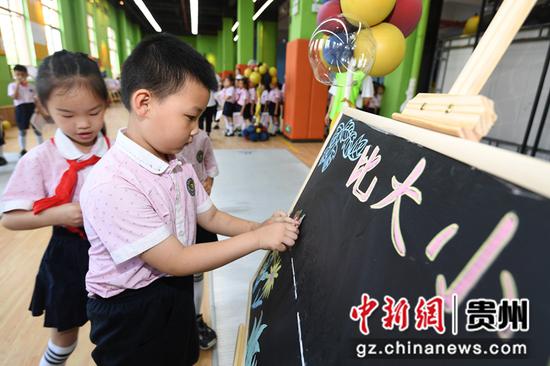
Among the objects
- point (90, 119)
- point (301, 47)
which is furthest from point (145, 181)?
point (301, 47)

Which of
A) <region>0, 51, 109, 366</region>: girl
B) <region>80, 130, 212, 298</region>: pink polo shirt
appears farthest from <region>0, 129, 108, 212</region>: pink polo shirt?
<region>80, 130, 212, 298</region>: pink polo shirt

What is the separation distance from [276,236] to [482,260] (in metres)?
0.44

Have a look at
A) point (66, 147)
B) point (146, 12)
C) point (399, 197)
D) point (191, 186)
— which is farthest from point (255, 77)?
point (146, 12)

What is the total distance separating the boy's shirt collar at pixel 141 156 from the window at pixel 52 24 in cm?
1030

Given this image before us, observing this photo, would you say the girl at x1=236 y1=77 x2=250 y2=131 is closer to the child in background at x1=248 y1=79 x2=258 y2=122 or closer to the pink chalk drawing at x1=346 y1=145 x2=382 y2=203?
the child in background at x1=248 y1=79 x2=258 y2=122

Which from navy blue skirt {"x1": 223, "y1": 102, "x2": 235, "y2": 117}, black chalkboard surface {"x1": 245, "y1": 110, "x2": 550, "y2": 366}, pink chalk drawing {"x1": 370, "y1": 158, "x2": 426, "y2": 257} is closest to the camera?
black chalkboard surface {"x1": 245, "y1": 110, "x2": 550, "y2": 366}

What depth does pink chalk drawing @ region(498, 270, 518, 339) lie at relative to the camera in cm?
30

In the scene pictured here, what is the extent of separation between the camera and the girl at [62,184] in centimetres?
89

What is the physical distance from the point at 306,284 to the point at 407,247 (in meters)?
0.27

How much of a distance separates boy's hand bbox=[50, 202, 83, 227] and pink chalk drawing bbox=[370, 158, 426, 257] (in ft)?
2.58

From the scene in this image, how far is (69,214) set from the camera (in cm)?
88

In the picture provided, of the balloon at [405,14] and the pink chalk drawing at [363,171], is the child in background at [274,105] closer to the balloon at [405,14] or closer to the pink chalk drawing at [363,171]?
the balloon at [405,14]

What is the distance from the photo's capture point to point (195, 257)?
69 centimetres

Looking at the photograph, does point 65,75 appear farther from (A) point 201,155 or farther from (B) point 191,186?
(A) point 201,155
